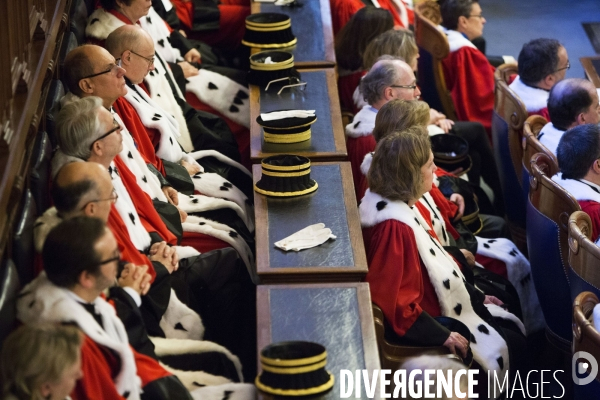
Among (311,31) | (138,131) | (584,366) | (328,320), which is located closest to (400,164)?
(328,320)

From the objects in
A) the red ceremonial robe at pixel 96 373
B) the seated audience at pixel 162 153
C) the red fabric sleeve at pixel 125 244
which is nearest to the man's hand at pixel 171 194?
the seated audience at pixel 162 153

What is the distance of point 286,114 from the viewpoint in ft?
16.6

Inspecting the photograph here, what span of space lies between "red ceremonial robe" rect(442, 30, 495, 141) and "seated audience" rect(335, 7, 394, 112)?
3.48ft

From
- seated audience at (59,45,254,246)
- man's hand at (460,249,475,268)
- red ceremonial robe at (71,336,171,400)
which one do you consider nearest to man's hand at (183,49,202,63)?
seated audience at (59,45,254,246)

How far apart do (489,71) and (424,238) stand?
11.1 feet

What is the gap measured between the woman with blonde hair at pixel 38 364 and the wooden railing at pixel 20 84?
45 centimetres

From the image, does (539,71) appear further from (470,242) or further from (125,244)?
(125,244)

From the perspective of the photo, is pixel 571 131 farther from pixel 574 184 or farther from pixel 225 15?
pixel 225 15

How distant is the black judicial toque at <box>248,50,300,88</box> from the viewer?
5.77 metres

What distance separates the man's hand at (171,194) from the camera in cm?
485

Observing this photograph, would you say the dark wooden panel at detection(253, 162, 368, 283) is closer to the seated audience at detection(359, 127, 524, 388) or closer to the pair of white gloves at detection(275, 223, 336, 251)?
the pair of white gloves at detection(275, 223, 336, 251)

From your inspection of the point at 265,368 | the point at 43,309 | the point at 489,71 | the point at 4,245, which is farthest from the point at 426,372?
the point at 489,71

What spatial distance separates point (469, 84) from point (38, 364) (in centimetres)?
509

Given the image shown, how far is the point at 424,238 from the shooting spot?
421 cm
